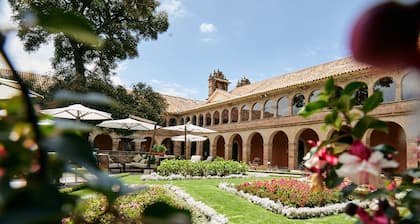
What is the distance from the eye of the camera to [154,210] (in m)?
0.44

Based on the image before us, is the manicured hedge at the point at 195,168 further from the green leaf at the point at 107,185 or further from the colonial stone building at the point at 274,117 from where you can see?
the green leaf at the point at 107,185

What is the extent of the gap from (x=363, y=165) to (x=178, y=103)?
38106 millimetres

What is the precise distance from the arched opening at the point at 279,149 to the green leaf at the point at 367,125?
2753cm

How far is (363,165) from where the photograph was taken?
2.31 ft

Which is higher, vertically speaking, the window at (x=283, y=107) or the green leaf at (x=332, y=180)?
the window at (x=283, y=107)

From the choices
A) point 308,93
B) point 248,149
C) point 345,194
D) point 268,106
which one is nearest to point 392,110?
point 308,93

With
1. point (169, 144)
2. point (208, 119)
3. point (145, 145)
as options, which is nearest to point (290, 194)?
point (208, 119)

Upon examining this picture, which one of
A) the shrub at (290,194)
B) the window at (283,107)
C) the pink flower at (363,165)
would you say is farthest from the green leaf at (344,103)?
the window at (283,107)

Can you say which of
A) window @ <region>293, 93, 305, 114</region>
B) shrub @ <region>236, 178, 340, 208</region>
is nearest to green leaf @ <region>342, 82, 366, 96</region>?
shrub @ <region>236, 178, 340, 208</region>

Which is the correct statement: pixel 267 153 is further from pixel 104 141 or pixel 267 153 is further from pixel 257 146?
pixel 104 141

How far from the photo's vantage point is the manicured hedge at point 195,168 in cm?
1370

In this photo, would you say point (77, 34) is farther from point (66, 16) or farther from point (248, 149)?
point (248, 149)

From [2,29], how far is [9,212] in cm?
23

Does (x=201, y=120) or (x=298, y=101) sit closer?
(x=298, y=101)
